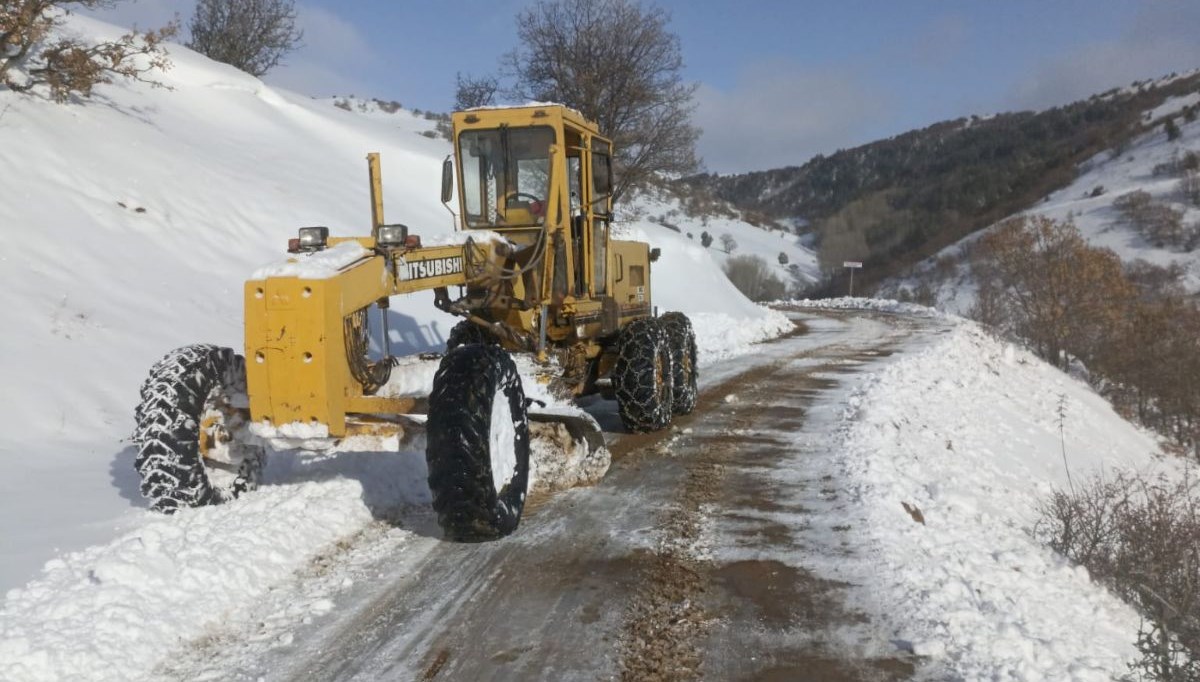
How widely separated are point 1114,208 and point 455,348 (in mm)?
67994

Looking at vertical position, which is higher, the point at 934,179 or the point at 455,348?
the point at 934,179

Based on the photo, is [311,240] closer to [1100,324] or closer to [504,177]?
[504,177]

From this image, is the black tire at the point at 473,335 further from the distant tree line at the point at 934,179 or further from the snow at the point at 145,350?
the distant tree line at the point at 934,179

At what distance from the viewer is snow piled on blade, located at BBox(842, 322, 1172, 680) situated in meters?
4.12

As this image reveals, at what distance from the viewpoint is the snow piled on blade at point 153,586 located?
371cm

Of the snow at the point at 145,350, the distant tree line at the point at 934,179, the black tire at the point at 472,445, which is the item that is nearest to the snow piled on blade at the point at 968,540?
the black tire at the point at 472,445

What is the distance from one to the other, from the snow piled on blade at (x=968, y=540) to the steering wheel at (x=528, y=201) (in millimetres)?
3602

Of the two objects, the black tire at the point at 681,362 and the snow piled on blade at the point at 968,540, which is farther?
the black tire at the point at 681,362

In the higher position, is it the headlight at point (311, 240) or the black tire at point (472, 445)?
the headlight at point (311, 240)

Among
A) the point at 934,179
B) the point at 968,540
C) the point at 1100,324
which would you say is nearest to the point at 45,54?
the point at 968,540

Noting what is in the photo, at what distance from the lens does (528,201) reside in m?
8.00

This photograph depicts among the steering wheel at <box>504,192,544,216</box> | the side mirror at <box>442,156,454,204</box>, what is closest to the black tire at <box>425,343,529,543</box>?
the steering wheel at <box>504,192,544,216</box>

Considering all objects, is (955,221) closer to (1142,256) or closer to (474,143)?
(1142,256)

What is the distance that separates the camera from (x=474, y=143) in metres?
7.96
